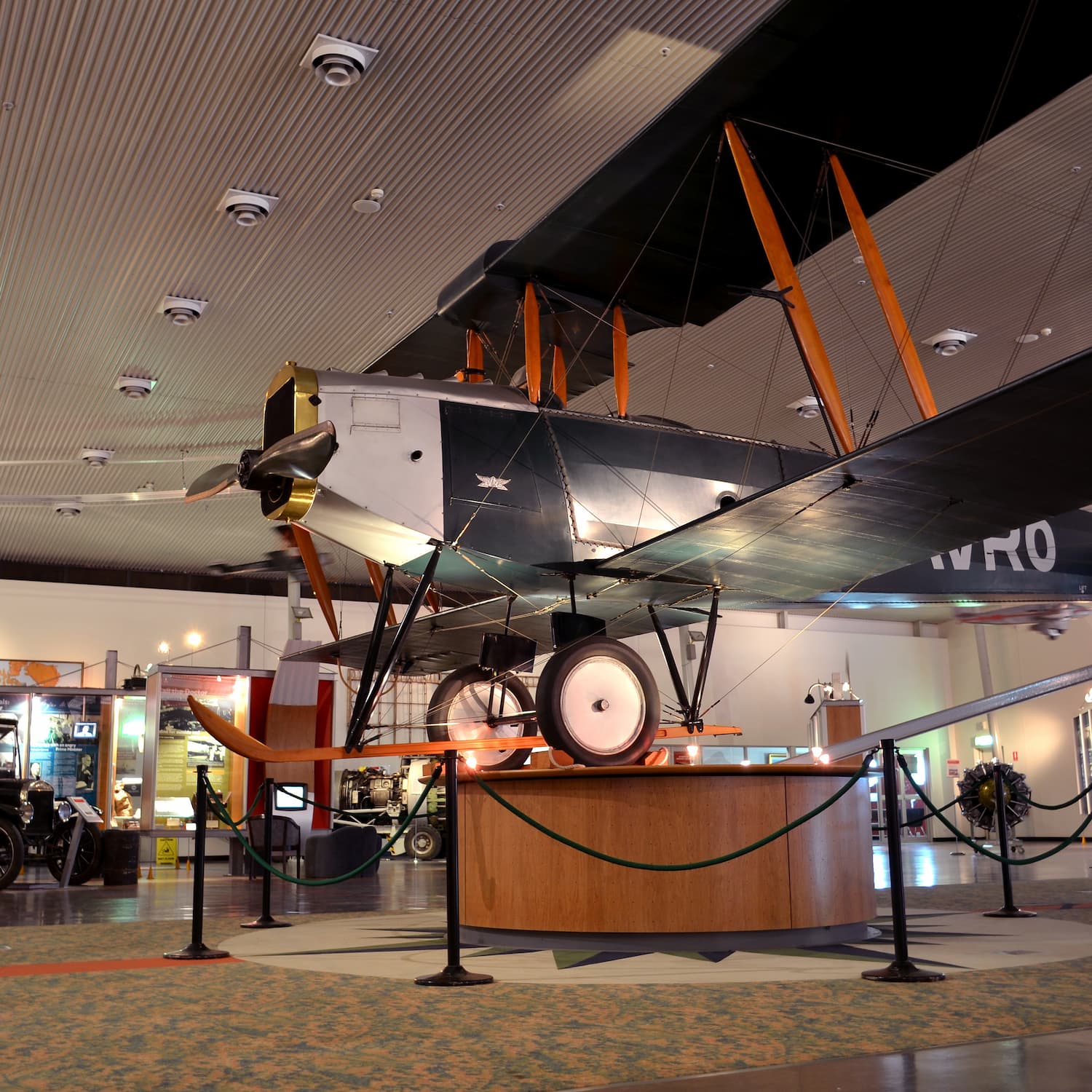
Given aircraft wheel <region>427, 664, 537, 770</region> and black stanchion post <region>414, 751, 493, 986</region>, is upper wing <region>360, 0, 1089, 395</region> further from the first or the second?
black stanchion post <region>414, 751, 493, 986</region>

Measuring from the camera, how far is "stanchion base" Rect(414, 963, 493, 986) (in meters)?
4.38

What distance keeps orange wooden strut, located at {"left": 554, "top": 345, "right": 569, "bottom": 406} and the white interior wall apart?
18444 millimetres

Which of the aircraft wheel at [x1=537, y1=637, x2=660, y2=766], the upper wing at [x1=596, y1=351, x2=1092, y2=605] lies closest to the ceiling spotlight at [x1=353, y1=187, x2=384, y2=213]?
the upper wing at [x1=596, y1=351, x2=1092, y2=605]

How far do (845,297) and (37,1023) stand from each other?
9.19 metres

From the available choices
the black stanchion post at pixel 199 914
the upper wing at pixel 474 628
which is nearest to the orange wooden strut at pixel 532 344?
the upper wing at pixel 474 628

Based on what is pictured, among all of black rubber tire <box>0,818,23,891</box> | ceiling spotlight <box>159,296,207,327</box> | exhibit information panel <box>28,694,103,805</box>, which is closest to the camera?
ceiling spotlight <box>159,296,207,327</box>

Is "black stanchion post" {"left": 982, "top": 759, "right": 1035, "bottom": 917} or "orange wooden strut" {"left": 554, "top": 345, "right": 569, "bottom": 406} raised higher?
"orange wooden strut" {"left": 554, "top": 345, "right": 569, "bottom": 406}

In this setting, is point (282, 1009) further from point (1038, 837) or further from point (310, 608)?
point (1038, 837)

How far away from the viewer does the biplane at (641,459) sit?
6.14 m

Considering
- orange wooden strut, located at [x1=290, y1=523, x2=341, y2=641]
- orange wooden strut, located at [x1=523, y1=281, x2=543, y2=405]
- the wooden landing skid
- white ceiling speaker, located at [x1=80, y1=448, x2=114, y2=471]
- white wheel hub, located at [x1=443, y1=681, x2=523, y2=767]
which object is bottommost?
the wooden landing skid

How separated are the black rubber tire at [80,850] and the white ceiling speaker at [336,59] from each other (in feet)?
28.5

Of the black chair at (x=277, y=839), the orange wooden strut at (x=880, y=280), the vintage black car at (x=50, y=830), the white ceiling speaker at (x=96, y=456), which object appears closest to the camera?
the orange wooden strut at (x=880, y=280)

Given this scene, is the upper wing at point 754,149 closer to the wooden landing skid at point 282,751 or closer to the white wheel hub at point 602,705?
the white wheel hub at point 602,705

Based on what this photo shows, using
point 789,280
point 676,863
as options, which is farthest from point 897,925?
point 789,280
